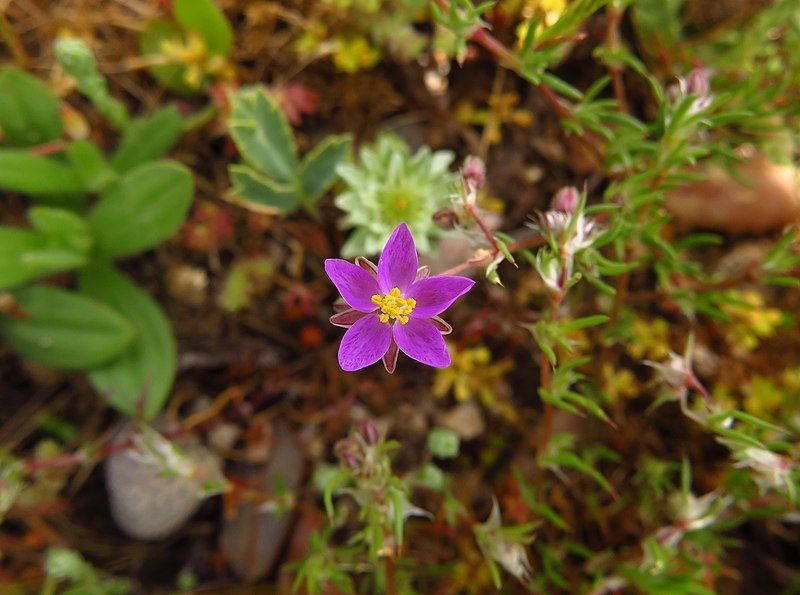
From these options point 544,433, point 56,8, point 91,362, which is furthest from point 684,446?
point 56,8

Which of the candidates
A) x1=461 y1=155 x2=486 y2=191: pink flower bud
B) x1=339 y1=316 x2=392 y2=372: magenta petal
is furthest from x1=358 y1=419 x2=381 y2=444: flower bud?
x1=461 y1=155 x2=486 y2=191: pink flower bud

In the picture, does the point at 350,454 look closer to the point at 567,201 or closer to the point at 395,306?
the point at 395,306

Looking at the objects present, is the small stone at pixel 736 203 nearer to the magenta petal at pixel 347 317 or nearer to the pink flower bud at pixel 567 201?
the pink flower bud at pixel 567 201

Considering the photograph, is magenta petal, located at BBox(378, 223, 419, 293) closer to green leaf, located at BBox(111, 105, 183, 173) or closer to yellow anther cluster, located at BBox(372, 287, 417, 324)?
yellow anther cluster, located at BBox(372, 287, 417, 324)

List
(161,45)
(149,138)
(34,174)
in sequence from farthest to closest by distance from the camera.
→ (161,45)
(149,138)
(34,174)

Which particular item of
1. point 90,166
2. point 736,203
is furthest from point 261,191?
point 736,203

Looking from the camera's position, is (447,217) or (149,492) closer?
(447,217)

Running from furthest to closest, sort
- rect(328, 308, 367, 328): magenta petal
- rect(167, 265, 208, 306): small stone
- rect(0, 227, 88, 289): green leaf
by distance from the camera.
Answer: rect(167, 265, 208, 306): small stone → rect(0, 227, 88, 289): green leaf → rect(328, 308, 367, 328): magenta petal
